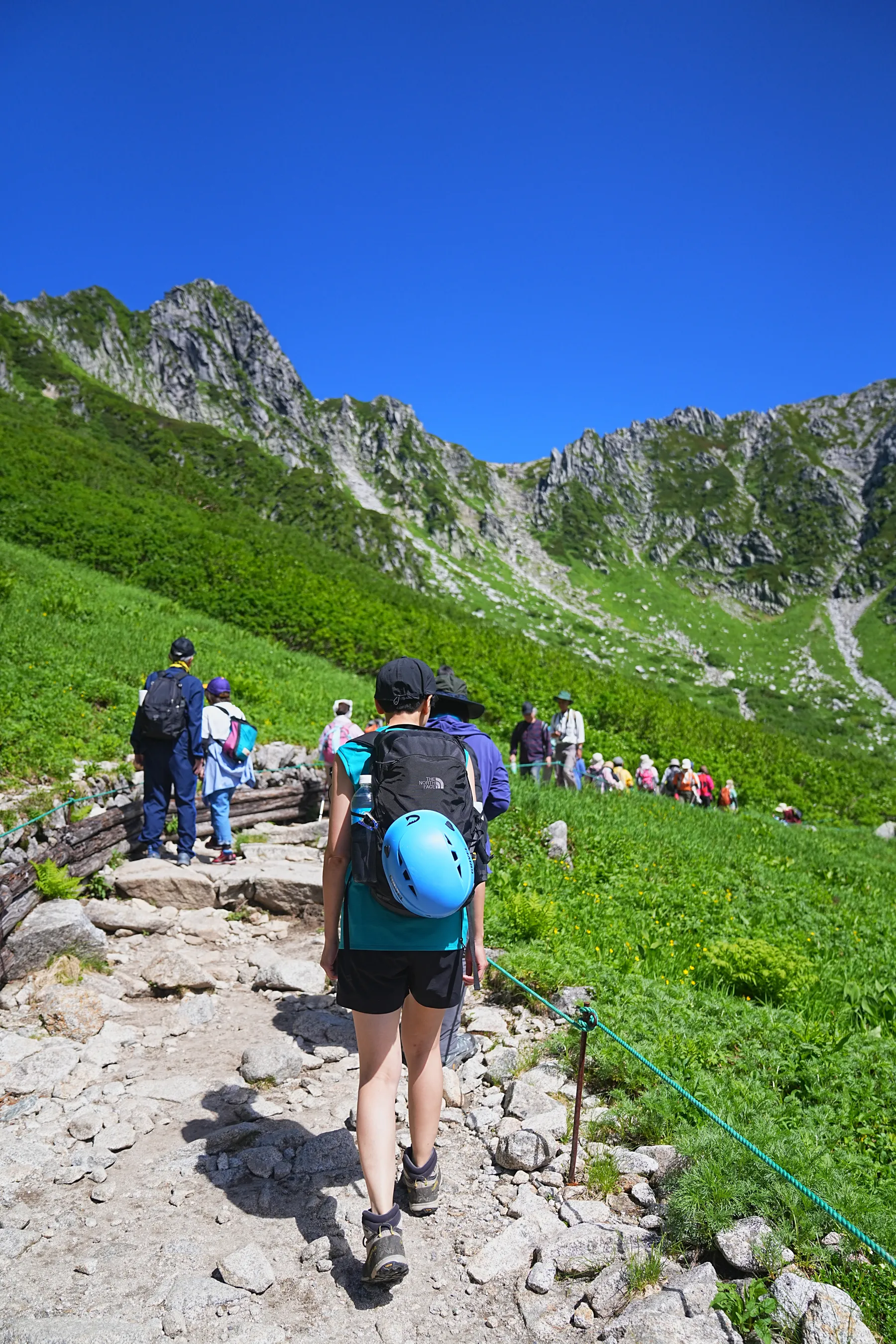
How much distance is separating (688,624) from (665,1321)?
364 feet

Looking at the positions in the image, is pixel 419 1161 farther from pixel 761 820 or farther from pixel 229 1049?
pixel 761 820

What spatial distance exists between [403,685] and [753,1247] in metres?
2.90

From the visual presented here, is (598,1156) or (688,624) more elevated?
(688,624)

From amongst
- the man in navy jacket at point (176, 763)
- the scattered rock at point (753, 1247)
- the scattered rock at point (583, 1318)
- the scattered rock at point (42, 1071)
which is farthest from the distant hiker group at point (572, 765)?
the scattered rock at point (583, 1318)

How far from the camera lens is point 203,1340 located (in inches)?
111

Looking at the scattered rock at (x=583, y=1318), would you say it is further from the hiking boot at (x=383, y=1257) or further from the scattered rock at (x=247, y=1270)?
the scattered rock at (x=247, y=1270)

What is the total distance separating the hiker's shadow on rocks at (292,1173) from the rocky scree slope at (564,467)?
7347cm

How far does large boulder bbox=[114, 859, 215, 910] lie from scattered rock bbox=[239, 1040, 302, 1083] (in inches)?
101

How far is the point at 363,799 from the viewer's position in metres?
3.21

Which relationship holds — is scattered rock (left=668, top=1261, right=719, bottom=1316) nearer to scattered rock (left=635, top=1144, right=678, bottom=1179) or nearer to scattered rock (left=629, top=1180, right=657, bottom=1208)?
scattered rock (left=629, top=1180, right=657, bottom=1208)

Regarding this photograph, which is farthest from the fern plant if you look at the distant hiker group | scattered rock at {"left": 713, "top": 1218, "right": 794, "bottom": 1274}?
the distant hiker group

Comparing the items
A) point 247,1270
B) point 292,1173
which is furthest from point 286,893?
point 247,1270

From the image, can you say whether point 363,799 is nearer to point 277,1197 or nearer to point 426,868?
point 426,868

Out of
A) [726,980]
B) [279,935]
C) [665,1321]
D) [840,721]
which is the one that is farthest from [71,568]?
[840,721]
